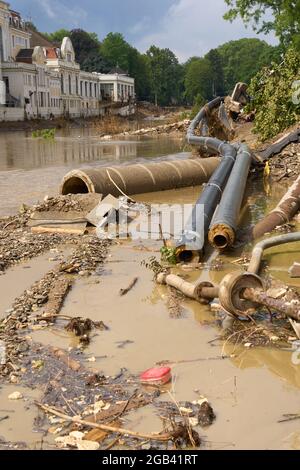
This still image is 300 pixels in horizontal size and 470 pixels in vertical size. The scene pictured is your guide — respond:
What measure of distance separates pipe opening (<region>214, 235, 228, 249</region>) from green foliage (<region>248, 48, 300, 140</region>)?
36.2ft

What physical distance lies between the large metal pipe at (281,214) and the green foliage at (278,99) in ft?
27.2

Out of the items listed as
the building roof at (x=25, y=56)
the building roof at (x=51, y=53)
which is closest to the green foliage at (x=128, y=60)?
Result: the building roof at (x=51, y=53)

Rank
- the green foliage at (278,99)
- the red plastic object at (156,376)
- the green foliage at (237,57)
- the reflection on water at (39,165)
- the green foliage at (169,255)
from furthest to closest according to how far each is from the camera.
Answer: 1. the green foliage at (237,57)
2. the green foliage at (278,99)
3. the reflection on water at (39,165)
4. the green foliage at (169,255)
5. the red plastic object at (156,376)

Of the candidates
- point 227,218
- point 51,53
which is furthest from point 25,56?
point 227,218

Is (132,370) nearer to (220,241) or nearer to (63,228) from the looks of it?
(220,241)

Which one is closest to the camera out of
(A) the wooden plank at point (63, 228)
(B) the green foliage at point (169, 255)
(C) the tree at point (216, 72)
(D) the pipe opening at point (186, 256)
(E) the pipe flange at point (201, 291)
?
(E) the pipe flange at point (201, 291)

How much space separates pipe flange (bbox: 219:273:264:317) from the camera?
5434mm

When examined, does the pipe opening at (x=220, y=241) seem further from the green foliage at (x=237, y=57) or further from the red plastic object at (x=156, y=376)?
the green foliage at (x=237, y=57)

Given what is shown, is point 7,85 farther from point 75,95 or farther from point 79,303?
point 79,303

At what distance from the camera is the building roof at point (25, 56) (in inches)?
2616

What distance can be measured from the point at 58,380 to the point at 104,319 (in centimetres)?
142

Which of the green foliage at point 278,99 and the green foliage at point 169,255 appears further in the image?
the green foliage at point 278,99

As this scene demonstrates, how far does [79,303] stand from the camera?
21.5 feet

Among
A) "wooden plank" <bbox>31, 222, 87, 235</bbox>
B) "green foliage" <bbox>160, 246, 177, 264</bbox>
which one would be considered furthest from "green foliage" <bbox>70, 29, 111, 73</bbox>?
"green foliage" <bbox>160, 246, 177, 264</bbox>
